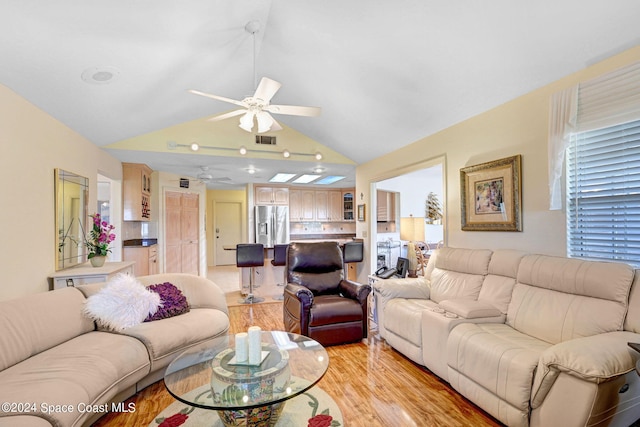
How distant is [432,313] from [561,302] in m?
0.88

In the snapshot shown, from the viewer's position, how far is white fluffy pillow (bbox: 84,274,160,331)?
2453 millimetres

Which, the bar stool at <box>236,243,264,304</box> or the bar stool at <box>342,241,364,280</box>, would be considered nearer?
the bar stool at <box>236,243,264,304</box>

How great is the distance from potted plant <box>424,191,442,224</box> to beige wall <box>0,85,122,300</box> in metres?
6.75

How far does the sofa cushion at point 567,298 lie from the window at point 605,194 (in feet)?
1.00

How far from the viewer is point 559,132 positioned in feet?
7.86

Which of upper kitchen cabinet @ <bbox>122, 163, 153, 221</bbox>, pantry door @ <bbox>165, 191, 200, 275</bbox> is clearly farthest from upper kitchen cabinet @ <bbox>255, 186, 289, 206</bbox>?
upper kitchen cabinet @ <bbox>122, 163, 153, 221</bbox>

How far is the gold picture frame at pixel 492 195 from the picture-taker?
2.78 m

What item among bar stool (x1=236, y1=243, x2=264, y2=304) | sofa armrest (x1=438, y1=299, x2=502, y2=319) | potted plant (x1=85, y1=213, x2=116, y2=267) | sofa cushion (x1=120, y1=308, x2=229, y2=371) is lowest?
sofa cushion (x1=120, y1=308, x2=229, y2=371)

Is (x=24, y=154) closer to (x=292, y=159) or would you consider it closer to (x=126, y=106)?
(x=126, y=106)

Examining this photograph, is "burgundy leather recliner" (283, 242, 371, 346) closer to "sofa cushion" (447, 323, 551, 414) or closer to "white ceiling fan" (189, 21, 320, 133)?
"sofa cushion" (447, 323, 551, 414)

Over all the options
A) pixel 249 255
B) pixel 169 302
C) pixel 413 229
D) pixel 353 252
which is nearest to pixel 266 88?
pixel 169 302

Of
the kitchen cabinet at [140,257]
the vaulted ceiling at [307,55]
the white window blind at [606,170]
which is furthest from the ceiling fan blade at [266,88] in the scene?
the kitchen cabinet at [140,257]

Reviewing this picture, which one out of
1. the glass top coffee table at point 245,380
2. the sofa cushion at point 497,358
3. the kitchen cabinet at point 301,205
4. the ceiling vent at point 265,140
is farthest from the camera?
the kitchen cabinet at point 301,205

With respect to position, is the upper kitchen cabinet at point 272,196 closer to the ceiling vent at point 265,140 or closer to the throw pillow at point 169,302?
the ceiling vent at point 265,140
